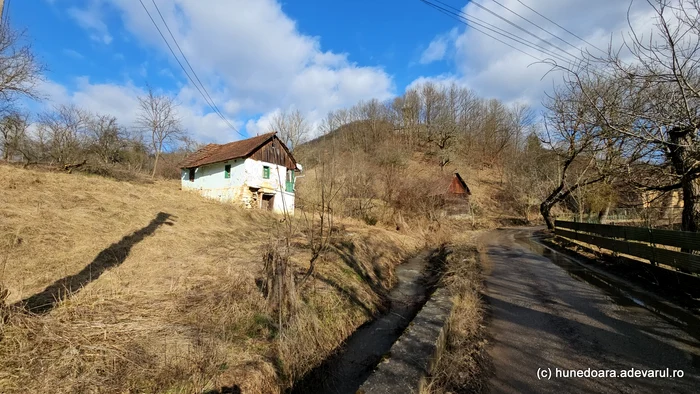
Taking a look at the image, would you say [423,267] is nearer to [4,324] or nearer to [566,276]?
[566,276]

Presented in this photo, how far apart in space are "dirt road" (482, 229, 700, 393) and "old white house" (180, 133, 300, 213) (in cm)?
1864

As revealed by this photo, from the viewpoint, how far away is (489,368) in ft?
12.4

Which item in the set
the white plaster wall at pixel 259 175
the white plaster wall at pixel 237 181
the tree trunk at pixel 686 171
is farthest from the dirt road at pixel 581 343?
the white plaster wall at pixel 259 175

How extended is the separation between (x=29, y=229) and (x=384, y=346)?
34.4ft

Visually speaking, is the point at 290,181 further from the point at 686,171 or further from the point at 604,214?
the point at 604,214

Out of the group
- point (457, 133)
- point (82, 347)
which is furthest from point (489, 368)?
point (457, 133)

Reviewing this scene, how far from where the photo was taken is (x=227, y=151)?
27234 mm

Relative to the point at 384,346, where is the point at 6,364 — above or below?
above

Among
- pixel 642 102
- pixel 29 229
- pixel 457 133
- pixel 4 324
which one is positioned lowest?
pixel 4 324

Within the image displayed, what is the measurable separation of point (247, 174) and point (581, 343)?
2287cm

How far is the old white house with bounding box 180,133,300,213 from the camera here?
2373cm

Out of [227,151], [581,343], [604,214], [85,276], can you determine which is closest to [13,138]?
[227,151]

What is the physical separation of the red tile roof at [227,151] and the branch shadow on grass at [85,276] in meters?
13.5

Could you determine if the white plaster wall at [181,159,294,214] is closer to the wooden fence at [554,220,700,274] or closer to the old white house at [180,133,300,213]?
Answer: the old white house at [180,133,300,213]
